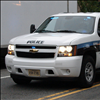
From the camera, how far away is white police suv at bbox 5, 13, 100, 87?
782 centimetres

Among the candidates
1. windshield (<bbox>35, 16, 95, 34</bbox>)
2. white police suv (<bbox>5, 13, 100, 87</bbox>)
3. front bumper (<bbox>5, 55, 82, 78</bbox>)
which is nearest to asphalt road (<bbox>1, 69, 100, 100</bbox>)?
white police suv (<bbox>5, 13, 100, 87</bbox>)

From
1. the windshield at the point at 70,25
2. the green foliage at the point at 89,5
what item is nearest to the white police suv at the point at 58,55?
the windshield at the point at 70,25

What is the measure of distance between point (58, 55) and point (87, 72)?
97cm

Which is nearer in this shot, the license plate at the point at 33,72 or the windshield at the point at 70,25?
the license plate at the point at 33,72

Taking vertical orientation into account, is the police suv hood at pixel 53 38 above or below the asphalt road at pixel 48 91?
above

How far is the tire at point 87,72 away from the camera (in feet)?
26.3

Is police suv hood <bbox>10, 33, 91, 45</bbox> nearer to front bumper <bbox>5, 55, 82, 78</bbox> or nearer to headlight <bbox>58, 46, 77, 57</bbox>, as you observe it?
headlight <bbox>58, 46, 77, 57</bbox>

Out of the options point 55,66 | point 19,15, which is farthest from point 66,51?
point 19,15

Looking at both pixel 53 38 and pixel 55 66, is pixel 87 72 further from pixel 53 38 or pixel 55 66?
pixel 53 38

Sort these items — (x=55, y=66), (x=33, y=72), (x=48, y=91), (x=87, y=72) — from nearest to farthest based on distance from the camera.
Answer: (x=55, y=66) < (x=48, y=91) < (x=33, y=72) < (x=87, y=72)

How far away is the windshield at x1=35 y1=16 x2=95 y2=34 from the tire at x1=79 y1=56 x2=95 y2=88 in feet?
2.88

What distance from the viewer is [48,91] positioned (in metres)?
7.91

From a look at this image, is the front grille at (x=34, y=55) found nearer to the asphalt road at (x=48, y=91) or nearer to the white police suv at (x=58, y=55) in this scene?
the white police suv at (x=58, y=55)

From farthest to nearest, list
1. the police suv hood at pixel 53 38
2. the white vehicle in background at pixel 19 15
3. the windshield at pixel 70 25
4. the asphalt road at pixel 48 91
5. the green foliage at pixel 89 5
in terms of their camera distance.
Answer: the green foliage at pixel 89 5
the white vehicle in background at pixel 19 15
the windshield at pixel 70 25
the police suv hood at pixel 53 38
the asphalt road at pixel 48 91
